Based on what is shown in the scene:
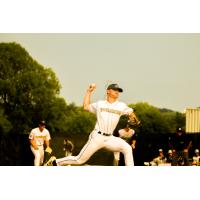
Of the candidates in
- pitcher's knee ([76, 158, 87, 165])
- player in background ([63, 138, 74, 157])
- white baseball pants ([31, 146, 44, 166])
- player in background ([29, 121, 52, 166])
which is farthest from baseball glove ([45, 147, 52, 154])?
pitcher's knee ([76, 158, 87, 165])

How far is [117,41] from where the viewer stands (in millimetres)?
11500

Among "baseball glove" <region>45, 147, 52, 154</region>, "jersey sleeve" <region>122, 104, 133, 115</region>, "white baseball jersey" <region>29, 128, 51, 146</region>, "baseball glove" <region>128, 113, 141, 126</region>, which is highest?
"jersey sleeve" <region>122, 104, 133, 115</region>

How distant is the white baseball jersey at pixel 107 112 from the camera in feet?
36.6

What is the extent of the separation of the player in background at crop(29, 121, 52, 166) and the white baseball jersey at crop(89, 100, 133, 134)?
112 centimetres

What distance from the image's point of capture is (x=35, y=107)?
464 inches

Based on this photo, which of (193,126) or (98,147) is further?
(193,126)

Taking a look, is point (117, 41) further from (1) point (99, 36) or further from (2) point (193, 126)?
(2) point (193, 126)

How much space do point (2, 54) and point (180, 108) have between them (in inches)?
145

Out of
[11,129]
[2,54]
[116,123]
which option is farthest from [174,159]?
[2,54]

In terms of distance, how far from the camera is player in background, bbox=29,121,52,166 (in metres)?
11.6

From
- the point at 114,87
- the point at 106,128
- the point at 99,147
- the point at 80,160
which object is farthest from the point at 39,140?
the point at 114,87

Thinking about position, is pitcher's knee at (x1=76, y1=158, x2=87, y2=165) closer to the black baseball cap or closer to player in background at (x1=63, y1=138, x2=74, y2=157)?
player in background at (x1=63, y1=138, x2=74, y2=157)

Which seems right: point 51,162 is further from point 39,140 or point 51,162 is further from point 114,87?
point 114,87

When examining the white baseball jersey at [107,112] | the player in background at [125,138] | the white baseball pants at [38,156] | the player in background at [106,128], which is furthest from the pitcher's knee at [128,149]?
the white baseball pants at [38,156]
